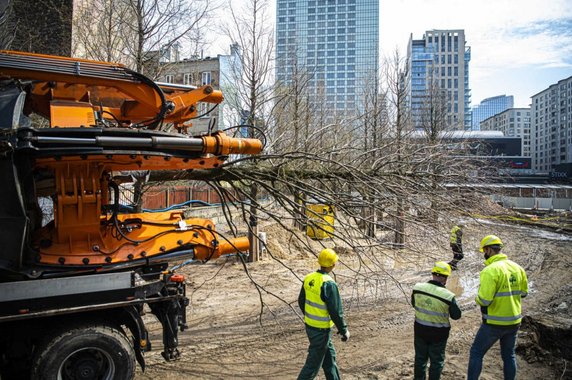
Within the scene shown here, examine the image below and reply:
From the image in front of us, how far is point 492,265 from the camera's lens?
5.23 metres

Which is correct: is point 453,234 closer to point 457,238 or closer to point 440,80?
point 457,238

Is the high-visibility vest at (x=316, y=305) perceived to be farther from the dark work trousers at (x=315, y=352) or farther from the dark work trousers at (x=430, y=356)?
the dark work trousers at (x=430, y=356)

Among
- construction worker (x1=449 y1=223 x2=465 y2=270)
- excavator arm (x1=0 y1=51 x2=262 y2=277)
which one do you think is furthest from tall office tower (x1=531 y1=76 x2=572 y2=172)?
excavator arm (x1=0 y1=51 x2=262 y2=277)

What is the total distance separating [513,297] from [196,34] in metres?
8.83

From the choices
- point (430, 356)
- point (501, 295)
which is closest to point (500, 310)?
point (501, 295)

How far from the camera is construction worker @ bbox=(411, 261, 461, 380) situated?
497 cm

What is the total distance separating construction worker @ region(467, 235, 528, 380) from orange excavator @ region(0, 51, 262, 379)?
315 centimetres

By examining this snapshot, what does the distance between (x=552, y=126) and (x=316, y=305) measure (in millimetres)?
101788

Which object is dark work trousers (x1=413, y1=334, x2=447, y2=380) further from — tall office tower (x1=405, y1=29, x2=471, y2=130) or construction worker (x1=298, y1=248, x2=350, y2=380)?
tall office tower (x1=405, y1=29, x2=471, y2=130)

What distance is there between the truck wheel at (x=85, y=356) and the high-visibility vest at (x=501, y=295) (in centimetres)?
398

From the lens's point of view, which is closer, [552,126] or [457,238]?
[457,238]

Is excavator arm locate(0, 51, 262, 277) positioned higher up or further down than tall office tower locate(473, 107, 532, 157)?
further down

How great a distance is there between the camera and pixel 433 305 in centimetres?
500

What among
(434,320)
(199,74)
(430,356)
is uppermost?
(199,74)
